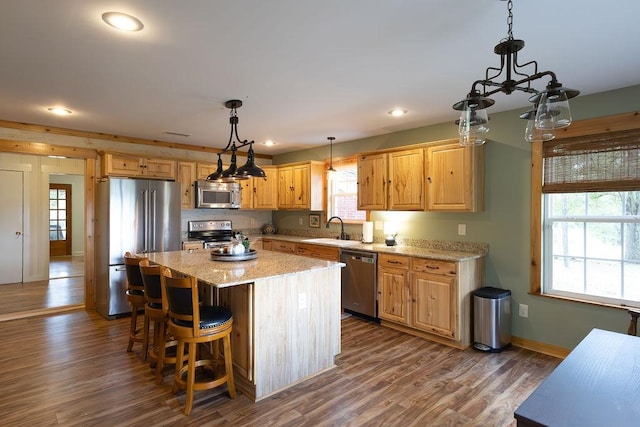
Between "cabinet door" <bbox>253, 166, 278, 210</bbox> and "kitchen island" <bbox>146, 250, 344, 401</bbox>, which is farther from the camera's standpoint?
"cabinet door" <bbox>253, 166, 278, 210</bbox>

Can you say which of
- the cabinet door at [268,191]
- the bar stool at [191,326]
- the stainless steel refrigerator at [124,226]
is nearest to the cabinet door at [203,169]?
the stainless steel refrigerator at [124,226]

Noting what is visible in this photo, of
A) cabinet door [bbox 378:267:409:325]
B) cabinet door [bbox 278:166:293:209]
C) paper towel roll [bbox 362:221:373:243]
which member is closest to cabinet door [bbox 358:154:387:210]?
paper towel roll [bbox 362:221:373:243]

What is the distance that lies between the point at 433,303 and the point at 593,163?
6.37ft

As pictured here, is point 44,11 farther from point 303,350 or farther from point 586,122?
point 586,122

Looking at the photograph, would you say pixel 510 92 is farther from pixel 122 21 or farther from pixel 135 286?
pixel 135 286

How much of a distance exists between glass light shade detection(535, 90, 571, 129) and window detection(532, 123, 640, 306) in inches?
80.8

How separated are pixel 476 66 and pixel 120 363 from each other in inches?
150

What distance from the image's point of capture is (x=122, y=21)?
2.00 meters

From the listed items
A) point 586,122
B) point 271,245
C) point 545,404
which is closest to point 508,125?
point 586,122

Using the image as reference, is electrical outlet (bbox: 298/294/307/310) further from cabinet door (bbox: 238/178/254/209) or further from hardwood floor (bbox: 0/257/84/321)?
hardwood floor (bbox: 0/257/84/321)

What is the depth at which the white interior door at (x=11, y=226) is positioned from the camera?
6.48 meters

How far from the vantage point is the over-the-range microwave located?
18.2 feet

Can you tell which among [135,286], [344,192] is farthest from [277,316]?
[344,192]

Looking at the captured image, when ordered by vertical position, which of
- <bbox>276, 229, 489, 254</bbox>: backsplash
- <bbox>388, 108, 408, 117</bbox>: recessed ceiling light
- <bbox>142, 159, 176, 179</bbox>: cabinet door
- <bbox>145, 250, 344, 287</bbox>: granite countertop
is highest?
<bbox>388, 108, 408, 117</bbox>: recessed ceiling light
